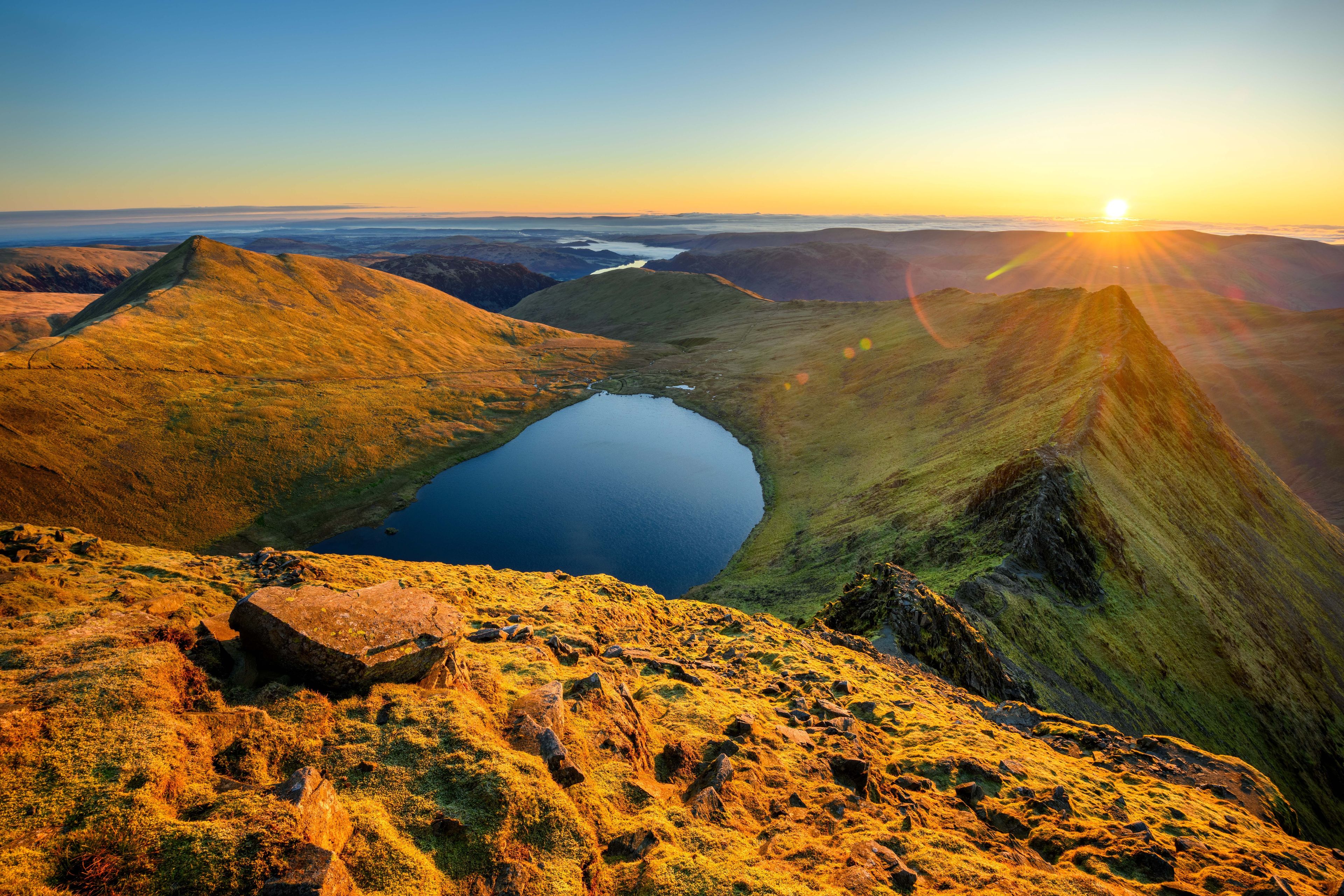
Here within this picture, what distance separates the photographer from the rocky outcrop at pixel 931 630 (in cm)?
3059

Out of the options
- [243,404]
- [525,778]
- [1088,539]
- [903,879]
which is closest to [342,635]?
[525,778]

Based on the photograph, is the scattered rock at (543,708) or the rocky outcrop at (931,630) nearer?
the scattered rock at (543,708)

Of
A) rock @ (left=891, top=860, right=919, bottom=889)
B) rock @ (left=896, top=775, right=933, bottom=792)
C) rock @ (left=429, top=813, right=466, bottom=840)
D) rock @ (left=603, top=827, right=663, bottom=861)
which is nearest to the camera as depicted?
rock @ (left=429, top=813, right=466, bottom=840)

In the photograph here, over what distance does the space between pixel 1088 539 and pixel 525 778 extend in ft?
149

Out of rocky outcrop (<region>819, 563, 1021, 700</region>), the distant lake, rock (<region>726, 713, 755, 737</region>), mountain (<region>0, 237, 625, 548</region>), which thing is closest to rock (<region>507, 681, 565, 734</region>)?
rock (<region>726, 713, 755, 737</region>)

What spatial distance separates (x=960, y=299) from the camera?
138 m

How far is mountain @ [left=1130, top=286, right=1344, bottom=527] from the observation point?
11894cm

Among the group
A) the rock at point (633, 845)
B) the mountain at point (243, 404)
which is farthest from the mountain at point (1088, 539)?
the mountain at point (243, 404)

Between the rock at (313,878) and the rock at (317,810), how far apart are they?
0.65ft

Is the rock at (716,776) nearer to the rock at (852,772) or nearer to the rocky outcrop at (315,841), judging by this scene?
the rock at (852,772)

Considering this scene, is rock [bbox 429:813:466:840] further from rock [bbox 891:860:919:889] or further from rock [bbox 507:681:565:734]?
rock [bbox 891:860:919:889]

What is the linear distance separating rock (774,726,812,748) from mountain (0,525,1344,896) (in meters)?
0.08

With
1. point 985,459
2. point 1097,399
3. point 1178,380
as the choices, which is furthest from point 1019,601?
point 1178,380

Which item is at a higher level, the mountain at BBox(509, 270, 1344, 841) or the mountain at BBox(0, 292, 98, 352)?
the mountain at BBox(0, 292, 98, 352)
